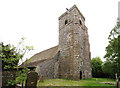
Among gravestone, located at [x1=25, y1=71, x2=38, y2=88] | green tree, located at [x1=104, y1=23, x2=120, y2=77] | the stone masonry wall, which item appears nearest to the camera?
green tree, located at [x1=104, y1=23, x2=120, y2=77]

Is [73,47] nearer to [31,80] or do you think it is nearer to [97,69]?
[31,80]

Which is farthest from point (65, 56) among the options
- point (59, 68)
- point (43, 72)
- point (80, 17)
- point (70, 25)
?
point (80, 17)

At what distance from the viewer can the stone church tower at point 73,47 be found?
1730cm

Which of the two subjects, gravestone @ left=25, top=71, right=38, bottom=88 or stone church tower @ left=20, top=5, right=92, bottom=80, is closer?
gravestone @ left=25, top=71, right=38, bottom=88

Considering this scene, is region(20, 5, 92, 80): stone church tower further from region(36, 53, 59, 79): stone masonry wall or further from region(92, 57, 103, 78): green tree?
region(92, 57, 103, 78): green tree

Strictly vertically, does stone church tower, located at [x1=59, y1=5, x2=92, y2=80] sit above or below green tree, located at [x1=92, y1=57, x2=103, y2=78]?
above

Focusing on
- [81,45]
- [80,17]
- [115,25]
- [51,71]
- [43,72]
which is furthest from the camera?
[80,17]

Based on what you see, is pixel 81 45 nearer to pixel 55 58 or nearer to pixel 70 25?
pixel 70 25

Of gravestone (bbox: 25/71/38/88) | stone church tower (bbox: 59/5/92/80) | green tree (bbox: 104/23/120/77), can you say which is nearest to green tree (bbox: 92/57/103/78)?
stone church tower (bbox: 59/5/92/80)

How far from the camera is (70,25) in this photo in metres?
20.0

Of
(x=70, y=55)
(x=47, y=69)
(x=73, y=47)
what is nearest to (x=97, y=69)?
(x=70, y=55)

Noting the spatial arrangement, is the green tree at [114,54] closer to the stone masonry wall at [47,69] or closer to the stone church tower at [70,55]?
the stone church tower at [70,55]

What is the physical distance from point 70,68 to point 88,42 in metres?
8.51

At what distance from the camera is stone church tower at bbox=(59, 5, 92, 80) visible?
1730 cm
